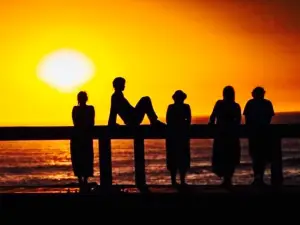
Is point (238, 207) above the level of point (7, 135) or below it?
below

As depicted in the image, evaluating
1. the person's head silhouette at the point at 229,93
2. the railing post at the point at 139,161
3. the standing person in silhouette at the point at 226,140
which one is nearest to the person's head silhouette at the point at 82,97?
the railing post at the point at 139,161

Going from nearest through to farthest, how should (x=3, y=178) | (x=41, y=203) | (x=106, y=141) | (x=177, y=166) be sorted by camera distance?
(x=41, y=203), (x=106, y=141), (x=177, y=166), (x=3, y=178)

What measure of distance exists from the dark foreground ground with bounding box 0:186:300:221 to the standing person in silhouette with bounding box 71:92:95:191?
2.91 ft

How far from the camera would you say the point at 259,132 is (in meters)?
8.95

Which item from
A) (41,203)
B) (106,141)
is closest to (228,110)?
(106,141)

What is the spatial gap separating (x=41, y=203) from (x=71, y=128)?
142 centimetres

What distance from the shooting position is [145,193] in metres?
8.15

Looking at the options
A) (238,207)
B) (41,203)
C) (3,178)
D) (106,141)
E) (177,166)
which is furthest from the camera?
(3,178)

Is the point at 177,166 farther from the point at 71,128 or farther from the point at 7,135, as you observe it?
the point at 7,135

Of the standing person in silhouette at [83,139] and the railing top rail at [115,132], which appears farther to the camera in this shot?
the standing person in silhouette at [83,139]

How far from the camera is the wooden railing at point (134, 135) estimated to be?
8.79 m

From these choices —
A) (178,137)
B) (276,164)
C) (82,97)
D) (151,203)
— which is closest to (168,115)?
(178,137)

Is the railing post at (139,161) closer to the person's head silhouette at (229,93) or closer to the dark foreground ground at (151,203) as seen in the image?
the dark foreground ground at (151,203)

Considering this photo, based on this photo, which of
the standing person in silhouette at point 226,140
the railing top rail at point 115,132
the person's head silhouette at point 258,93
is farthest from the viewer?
the person's head silhouette at point 258,93
